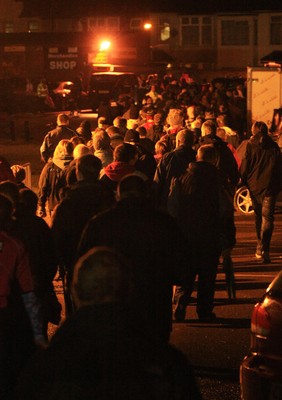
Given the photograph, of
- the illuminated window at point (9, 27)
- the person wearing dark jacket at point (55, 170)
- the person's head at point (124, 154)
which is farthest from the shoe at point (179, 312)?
the illuminated window at point (9, 27)

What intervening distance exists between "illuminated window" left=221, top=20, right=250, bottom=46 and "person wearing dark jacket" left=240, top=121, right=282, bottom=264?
55.1 meters

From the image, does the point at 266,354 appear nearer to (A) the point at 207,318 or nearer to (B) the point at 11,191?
(B) the point at 11,191

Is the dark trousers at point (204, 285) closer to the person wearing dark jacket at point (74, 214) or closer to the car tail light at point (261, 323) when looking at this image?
the person wearing dark jacket at point (74, 214)

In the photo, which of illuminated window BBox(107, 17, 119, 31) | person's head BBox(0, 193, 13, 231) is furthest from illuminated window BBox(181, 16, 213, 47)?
person's head BBox(0, 193, 13, 231)

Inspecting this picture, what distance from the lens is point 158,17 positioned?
71312 mm

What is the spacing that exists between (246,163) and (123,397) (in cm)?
963

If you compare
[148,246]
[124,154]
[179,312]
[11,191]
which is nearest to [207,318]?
[179,312]

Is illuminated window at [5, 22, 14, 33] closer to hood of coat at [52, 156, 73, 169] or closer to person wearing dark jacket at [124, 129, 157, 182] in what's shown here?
person wearing dark jacket at [124, 129, 157, 182]

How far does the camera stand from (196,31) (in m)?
69.4

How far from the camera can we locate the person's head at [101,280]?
386 centimetres

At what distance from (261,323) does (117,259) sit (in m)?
2.32

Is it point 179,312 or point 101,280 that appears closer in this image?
point 101,280

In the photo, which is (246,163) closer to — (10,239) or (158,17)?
(10,239)

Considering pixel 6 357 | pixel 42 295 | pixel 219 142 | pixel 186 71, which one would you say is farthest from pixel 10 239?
pixel 186 71
